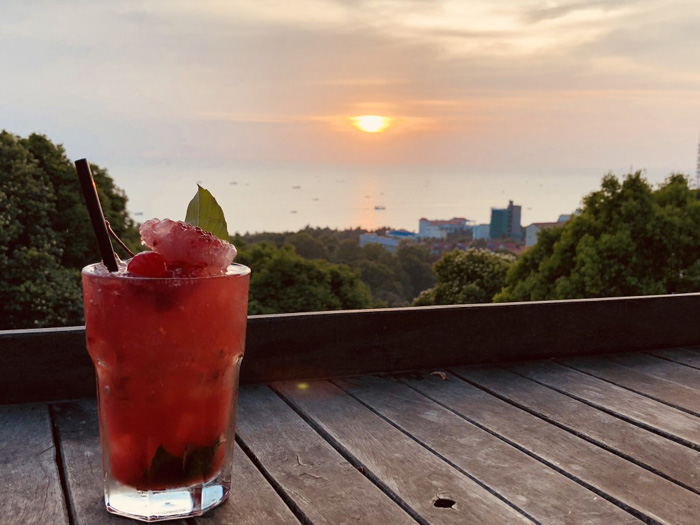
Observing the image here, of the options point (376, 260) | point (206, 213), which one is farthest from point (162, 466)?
point (376, 260)

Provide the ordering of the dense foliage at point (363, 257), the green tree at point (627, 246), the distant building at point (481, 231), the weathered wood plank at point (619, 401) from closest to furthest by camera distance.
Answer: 1. the weathered wood plank at point (619, 401)
2. the green tree at point (627, 246)
3. the dense foliage at point (363, 257)
4. the distant building at point (481, 231)

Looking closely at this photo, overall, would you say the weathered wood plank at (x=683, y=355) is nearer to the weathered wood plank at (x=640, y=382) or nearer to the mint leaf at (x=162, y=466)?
the weathered wood plank at (x=640, y=382)

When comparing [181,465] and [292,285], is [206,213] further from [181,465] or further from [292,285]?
[292,285]

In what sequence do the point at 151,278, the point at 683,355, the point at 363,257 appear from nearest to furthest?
1. the point at 151,278
2. the point at 683,355
3. the point at 363,257

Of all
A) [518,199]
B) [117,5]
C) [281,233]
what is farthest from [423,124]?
[117,5]

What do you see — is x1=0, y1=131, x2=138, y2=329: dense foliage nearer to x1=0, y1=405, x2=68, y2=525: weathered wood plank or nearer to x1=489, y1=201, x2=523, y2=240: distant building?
x1=489, y1=201, x2=523, y2=240: distant building

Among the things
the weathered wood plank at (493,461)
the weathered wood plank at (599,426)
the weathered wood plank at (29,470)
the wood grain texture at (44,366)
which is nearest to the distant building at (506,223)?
the weathered wood plank at (599,426)

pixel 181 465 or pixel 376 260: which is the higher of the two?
pixel 181 465
